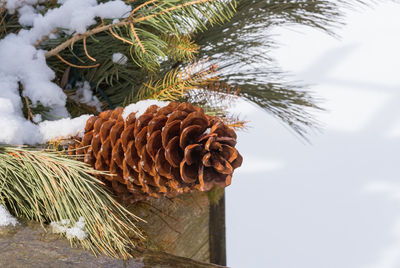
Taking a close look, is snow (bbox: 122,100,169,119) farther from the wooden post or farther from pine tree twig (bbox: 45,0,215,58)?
the wooden post

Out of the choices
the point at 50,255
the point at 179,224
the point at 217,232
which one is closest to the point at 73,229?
the point at 50,255

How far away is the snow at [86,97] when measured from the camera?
0.44m

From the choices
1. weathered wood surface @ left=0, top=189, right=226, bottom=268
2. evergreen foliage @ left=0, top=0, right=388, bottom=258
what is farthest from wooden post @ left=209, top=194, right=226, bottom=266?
evergreen foliage @ left=0, top=0, right=388, bottom=258

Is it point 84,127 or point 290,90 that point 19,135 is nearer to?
point 84,127

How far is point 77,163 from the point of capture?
30 centimetres

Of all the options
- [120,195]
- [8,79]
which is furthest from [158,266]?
[8,79]

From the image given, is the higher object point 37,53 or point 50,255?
point 37,53

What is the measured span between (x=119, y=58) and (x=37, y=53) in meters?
0.07

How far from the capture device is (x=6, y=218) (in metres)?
0.33

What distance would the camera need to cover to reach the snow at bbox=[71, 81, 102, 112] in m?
0.44

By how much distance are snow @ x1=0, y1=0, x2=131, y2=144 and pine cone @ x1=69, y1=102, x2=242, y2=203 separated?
0.19ft

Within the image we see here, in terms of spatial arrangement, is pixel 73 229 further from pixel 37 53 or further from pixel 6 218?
pixel 37 53

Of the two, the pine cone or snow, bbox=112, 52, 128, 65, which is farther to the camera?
snow, bbox=112, 52, 128, 65

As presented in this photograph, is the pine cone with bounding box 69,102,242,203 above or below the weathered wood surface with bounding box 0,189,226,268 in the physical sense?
above
